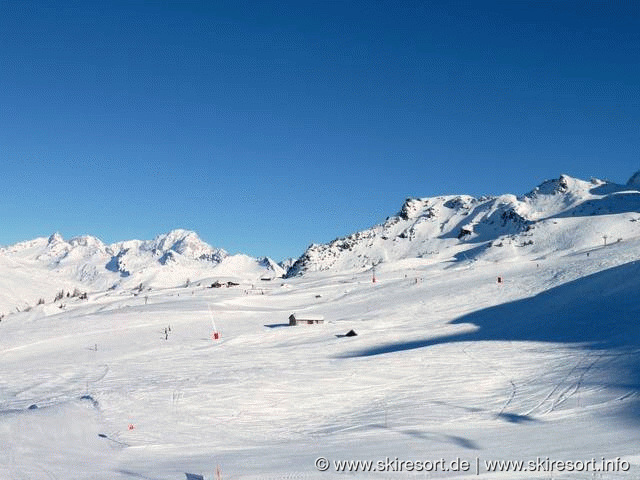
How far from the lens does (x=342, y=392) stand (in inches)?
1070

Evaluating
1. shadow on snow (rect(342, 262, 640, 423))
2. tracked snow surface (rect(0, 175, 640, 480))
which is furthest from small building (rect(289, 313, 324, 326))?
shadow on snow (rect(342, 262, 640, 423))

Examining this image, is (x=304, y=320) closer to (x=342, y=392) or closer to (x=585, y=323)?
(x=585, y=323)

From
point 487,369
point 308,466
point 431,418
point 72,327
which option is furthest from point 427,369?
point 72,327

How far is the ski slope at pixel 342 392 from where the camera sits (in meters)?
16.2

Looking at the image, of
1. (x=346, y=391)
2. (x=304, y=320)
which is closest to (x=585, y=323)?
(x=346, y=391)

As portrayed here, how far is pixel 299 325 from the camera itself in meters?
58.8

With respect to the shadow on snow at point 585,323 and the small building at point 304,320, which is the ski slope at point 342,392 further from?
the small building at point 304,320

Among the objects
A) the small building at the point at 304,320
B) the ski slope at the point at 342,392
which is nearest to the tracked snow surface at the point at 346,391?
the ski slope at the point at 342,392

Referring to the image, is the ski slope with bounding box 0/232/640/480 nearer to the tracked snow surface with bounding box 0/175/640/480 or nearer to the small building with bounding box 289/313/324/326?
the tracked snow surface with bounding box 0/175/640/480

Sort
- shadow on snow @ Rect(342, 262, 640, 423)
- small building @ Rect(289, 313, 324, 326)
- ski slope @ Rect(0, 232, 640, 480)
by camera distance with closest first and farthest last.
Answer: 1. ski slope @ Rect(0, 232, 640, 480)
2. shadow on snow @ Rect(342, 262, 640, 423)
3. small building @ Rect(289, 313, 324, 326)

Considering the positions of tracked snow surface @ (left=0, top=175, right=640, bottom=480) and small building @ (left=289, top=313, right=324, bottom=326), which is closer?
tracked snow surface @ (left=0, top=175, right=640, bottom=480)

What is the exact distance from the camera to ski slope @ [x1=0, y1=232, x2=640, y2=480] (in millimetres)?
16234

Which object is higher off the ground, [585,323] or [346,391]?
[585,323]

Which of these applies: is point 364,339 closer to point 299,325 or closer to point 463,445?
point 299,325
